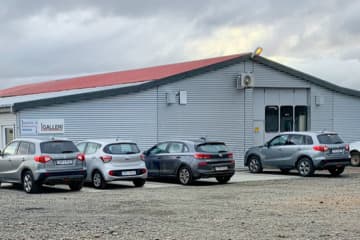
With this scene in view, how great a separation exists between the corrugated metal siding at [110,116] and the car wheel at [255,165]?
4151 millimetres

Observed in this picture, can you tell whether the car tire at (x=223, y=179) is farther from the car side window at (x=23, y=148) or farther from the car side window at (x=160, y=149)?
the car side window at (x=23, y=148)

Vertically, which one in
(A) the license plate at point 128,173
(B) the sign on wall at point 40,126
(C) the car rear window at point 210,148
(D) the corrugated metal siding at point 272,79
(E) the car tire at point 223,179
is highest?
(D) the corrugated metal siding at point 272,79

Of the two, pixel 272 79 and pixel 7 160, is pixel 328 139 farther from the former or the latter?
Result: pixel 7 160

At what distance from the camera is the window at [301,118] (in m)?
32.0

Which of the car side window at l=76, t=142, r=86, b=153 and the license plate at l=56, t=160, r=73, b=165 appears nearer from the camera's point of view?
the license plate at l=56, t=160, r=73, b=165

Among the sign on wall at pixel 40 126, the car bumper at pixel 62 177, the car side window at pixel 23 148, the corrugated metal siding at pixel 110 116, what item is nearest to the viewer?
the car bumper at pixel 62 177

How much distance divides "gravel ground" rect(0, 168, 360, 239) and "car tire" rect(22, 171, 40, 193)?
0.29 m

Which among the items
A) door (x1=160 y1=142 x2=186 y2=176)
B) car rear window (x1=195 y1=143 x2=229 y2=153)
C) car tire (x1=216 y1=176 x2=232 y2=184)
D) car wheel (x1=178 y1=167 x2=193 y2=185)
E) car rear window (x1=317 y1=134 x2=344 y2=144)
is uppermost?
car rear window (x1=317 y1=134 x2=344 y2=144)

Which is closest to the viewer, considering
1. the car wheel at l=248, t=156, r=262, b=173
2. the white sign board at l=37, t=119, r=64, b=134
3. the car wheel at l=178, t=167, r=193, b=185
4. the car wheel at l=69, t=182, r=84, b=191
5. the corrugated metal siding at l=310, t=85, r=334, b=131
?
the car wheel at l=69, t=182, r=84, b=191

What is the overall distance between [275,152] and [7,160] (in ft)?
33.5

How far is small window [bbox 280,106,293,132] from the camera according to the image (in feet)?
103

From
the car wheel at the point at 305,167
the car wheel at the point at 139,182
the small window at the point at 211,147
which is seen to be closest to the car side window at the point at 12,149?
the car wheel at the point at 139,182

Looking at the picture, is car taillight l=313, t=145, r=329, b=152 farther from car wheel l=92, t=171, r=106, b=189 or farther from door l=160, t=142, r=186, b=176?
car wheel l=92, t=171, r=106, b=189

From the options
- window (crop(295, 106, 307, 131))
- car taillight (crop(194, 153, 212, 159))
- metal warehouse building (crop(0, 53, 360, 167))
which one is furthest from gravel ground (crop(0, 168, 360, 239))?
window (crop(295, 106, 307, 131))
